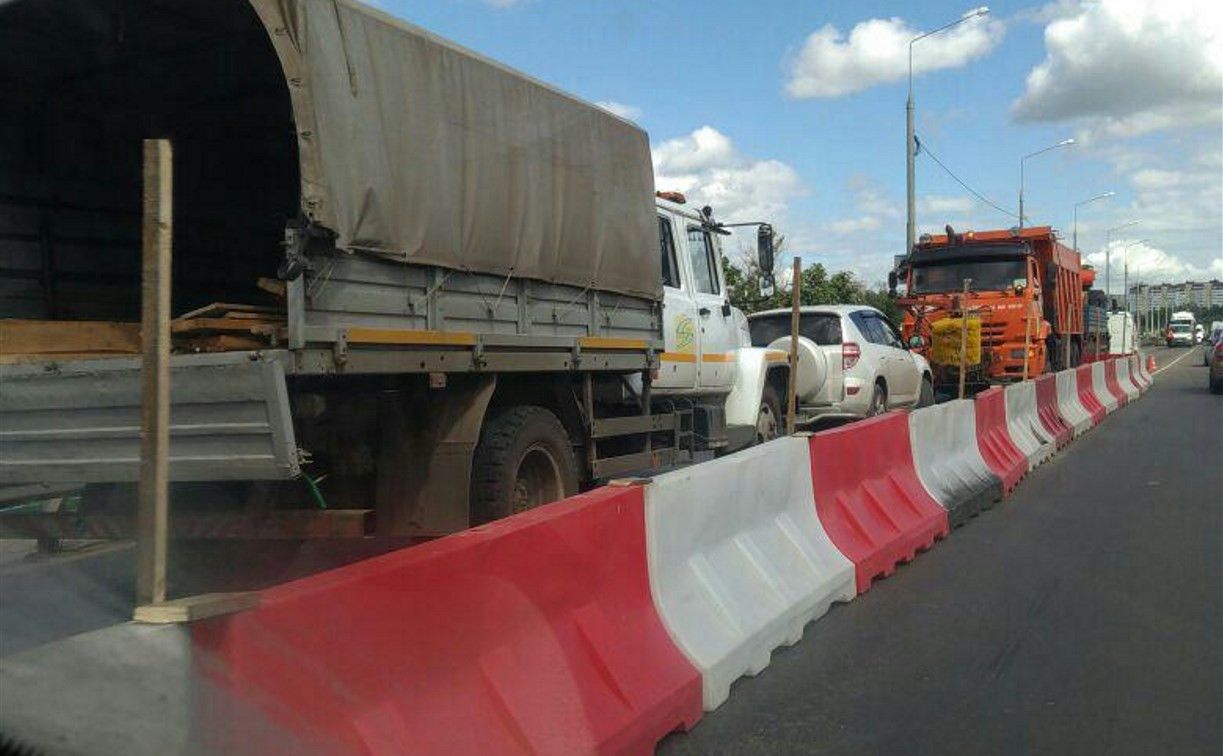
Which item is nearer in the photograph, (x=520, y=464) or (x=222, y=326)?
(x=222, y=326)

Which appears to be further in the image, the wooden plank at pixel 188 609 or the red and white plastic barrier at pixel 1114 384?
the red and white plastic barrier at pixel 1114 384

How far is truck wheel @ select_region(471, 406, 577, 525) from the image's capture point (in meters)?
5.67

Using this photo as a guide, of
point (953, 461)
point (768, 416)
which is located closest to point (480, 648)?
point (953, 461)

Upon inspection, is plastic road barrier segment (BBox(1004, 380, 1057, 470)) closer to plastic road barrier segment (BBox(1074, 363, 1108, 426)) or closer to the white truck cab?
the white truck cab

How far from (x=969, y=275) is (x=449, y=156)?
14.7m

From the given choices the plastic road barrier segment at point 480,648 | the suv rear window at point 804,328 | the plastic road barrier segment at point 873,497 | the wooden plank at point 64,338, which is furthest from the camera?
the suv rear window at point 804,328

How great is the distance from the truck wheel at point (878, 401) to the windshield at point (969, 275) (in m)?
5.47

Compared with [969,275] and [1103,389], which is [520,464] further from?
[1103,389]

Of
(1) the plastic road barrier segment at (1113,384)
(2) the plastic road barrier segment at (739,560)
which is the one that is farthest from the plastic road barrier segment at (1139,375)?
(2) the plastic road barrier segment at (739,560)

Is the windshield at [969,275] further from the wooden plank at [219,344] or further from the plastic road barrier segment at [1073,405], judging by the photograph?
the wooden plank at [219,344]

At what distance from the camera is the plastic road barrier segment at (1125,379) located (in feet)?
71.4

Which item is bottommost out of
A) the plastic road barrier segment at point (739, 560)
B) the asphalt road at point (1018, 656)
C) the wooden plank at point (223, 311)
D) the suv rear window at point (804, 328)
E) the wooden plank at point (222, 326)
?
the asphalt road at point (1018, 656)

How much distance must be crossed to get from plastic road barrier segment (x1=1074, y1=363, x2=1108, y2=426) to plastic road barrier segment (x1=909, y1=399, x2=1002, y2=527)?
8.46 m

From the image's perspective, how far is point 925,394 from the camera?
15.4m
